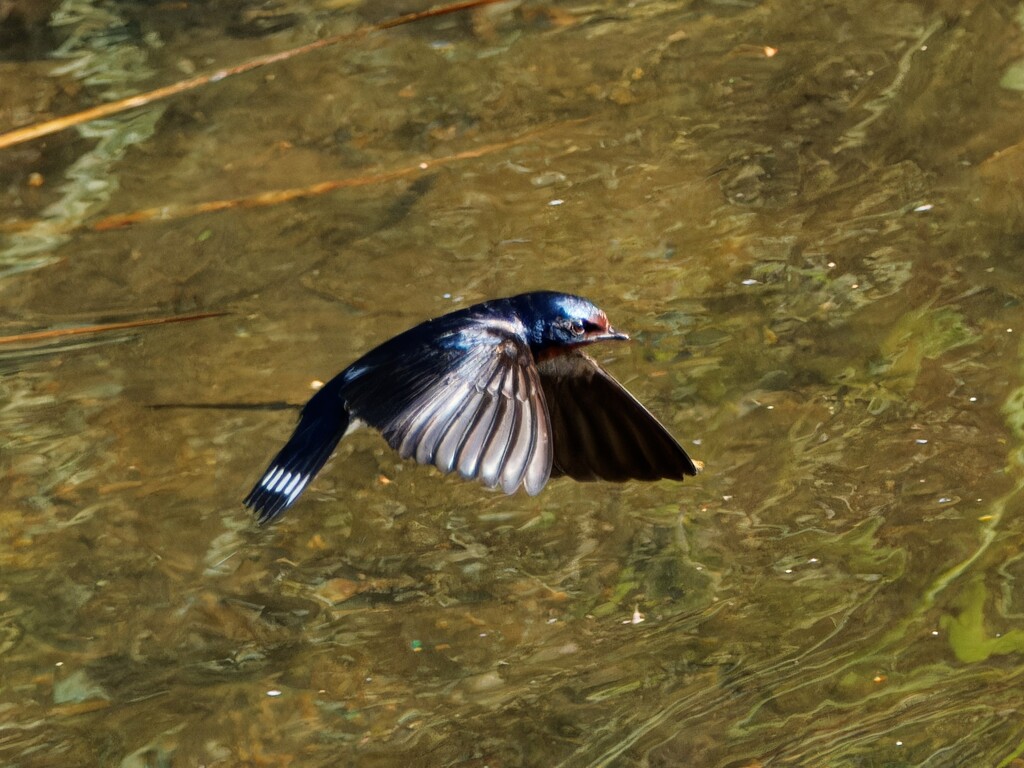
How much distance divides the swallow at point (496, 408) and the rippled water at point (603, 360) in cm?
30

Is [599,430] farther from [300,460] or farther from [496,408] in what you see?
[300,460]

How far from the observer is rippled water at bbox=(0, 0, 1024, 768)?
12.5 feet

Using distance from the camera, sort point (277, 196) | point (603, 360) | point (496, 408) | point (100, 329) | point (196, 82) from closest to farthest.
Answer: point (496, 408) < point (603, 360) < point (100, 329) < point (277, 196) < point (196, 82)

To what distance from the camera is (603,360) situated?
5.04 meters

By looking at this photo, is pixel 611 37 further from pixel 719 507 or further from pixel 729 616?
pixel 729 616

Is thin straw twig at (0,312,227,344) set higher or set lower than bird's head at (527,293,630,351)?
lower

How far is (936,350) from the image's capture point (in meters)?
4.84

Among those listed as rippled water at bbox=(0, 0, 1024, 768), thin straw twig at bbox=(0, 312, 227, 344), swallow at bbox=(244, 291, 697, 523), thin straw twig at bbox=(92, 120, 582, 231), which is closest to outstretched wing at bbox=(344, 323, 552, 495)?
swallow at bbox=(244, 291, 697, 523)

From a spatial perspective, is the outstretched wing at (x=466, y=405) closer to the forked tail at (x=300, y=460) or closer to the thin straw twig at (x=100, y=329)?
the forked tail at (x=300, y=460)

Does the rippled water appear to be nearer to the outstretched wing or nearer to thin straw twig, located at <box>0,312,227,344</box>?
thin straw twig, located at <box>0,312,227,344</box>

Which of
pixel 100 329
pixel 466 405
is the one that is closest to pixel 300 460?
pixel 466 405

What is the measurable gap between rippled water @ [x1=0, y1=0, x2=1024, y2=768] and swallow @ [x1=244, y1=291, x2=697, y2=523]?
297 mm

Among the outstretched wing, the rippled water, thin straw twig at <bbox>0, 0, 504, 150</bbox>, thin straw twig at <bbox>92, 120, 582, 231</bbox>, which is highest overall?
thin straw twig at <bbox>0, 0, 504, 150</bbox>

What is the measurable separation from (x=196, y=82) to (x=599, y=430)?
148 inches
